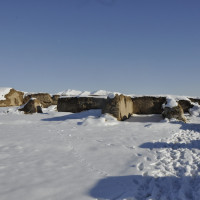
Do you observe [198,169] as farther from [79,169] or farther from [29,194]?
[29,194]

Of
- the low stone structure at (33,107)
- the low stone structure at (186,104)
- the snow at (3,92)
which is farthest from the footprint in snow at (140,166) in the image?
the snow at (3,92)

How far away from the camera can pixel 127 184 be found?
4.29 meters

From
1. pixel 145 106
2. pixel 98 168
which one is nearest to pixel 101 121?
pixel 98 168

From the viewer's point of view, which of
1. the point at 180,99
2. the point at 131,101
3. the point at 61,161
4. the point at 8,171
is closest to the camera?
Result: the point at 8,171

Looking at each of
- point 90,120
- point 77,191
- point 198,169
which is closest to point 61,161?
point 77,191

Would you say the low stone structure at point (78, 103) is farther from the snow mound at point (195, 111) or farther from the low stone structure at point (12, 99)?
the low stone structure at point (12, 99)

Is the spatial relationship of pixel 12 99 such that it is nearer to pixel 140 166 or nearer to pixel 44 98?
pixel 44 98

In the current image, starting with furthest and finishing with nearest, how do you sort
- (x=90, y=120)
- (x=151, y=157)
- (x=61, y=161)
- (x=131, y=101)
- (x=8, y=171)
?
(x=131, y=101) < (x=90, y=120) < (x=151, y=157) < (x=61, y=161) < (x=8, y=171)

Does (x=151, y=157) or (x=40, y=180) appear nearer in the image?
(x=40, y=180)

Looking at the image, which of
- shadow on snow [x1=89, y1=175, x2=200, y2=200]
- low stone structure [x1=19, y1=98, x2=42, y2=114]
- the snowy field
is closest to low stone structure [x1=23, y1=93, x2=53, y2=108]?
low stone structure [x1=19, y1=98, x2=42, y2=114]

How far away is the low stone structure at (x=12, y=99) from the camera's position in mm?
31031

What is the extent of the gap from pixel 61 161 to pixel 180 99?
17221mm

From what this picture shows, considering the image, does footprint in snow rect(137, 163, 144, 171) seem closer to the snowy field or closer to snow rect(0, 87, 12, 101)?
the snowy field

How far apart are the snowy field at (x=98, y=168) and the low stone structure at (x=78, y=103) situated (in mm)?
9140
